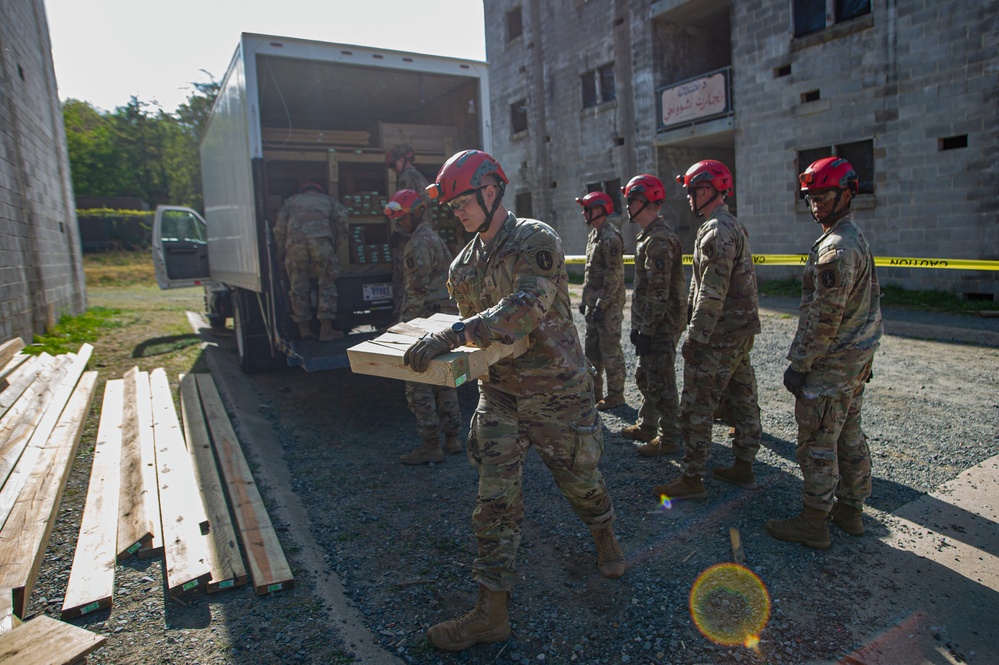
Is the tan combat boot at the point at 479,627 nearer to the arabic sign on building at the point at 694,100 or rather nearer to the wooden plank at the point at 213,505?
the wooden plank at the point at 213,505

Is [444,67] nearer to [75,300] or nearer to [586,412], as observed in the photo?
[586,412]

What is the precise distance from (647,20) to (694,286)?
48.0ft

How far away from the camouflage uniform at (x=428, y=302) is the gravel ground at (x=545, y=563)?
1.14 feet

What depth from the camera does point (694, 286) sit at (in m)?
4.07

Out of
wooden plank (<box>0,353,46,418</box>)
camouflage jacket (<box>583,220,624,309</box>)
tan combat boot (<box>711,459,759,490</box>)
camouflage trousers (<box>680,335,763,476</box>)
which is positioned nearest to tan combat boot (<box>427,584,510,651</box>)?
camouflage trousers (<box>680,335,763,476</box>)

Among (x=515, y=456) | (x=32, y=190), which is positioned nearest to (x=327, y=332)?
(x=515, y=456)

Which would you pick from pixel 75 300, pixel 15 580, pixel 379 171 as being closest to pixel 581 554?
pixel 15 580

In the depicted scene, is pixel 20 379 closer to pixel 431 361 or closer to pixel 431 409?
pixel 431 409

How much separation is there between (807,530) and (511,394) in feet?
5.94

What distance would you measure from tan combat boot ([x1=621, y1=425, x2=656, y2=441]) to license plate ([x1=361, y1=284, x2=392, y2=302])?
125 inches

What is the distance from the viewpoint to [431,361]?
2389 millimetres

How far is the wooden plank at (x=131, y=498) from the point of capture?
135 inches

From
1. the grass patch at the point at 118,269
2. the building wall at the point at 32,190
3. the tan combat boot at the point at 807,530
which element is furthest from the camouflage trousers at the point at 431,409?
the grass patch at the point at 118,269

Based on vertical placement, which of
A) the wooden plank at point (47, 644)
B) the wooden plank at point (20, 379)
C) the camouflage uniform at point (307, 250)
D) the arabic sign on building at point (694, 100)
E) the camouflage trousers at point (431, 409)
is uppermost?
the arabic sign on building at point (694, 100)
